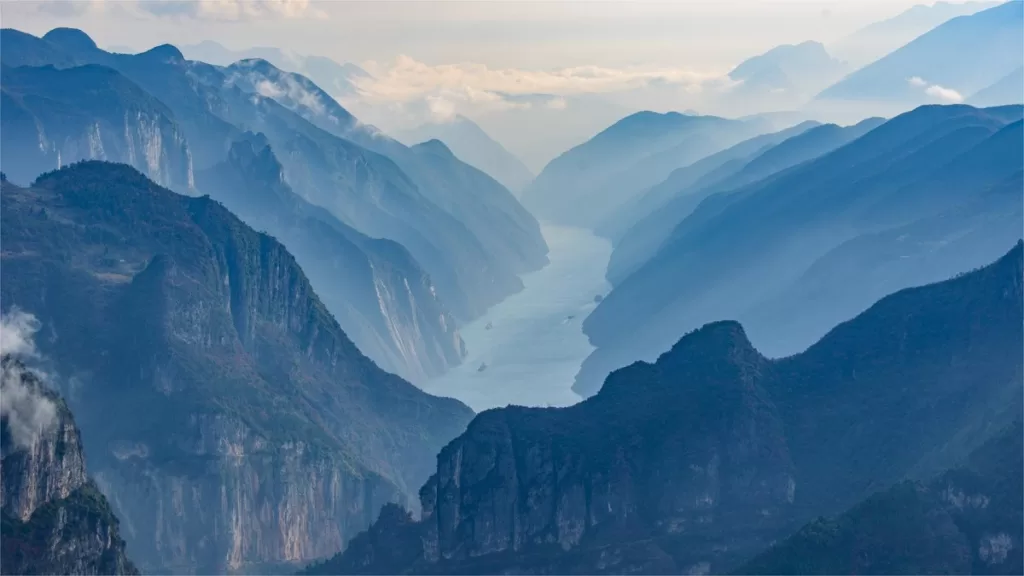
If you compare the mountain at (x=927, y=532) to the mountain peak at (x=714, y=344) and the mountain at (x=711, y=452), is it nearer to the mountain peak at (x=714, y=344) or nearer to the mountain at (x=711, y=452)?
the mountain at (x=711, y=452)

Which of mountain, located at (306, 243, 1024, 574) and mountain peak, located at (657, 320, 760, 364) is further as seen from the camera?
mountain peak, located at (657, 320, 760, 364)

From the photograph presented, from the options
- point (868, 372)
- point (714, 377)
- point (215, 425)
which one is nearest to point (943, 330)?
point (868, 372)

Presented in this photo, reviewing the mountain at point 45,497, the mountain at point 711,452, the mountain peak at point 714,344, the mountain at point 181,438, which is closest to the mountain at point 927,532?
the mountain at point 711,452

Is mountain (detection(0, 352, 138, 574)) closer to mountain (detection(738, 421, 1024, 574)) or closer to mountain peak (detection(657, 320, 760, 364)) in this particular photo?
mountain (detection(738, 421, 1024, 574))

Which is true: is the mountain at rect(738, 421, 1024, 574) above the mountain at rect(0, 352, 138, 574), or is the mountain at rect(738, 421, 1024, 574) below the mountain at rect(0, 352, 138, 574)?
below

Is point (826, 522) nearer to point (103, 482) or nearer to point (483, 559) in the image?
point (483, 559)

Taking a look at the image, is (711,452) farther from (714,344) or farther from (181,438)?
(181,438)

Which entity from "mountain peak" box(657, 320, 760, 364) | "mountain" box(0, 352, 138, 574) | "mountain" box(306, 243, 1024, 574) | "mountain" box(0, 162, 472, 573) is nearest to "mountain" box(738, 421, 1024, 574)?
"mountain" box(306, 243, 1024, 574)
